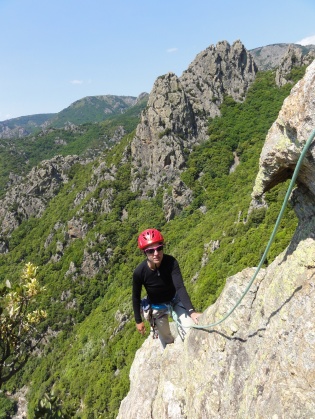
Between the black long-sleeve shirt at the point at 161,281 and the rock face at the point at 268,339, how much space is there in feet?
4.54

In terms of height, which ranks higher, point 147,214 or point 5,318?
point 5,318

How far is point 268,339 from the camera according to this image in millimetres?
5914

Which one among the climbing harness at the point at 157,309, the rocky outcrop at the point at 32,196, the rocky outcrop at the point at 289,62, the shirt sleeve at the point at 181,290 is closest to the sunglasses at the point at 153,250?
the shirt sleeve at the point at 181,290

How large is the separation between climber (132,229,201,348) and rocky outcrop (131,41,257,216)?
6877cm

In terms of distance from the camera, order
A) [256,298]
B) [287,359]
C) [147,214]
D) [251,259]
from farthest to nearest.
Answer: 1. [147,214]
2. [251,259]
3. [256,298]
4. [287,359]

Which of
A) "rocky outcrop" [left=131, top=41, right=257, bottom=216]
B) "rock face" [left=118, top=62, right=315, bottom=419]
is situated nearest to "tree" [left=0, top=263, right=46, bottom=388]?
"rock face" [left=118, top=62, right=315, bottom=419]

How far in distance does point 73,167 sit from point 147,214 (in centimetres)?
5270

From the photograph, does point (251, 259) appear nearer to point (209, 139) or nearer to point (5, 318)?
point (5, 318)

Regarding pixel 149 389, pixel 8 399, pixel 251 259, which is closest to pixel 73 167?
pixel 8 399

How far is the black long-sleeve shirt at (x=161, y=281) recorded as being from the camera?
7160 mm

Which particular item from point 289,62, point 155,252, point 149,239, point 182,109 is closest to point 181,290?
point 155,252

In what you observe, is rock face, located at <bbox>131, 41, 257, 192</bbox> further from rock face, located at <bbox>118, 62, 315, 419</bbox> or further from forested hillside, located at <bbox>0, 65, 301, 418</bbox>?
rock face, located at <bbox>118, 62, 315, 419</bbox>

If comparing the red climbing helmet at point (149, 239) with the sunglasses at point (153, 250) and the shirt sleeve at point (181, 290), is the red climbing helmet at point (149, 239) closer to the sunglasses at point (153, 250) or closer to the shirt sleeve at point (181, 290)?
the sunglasses at point (153, 250)

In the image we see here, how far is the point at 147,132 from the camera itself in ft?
286
